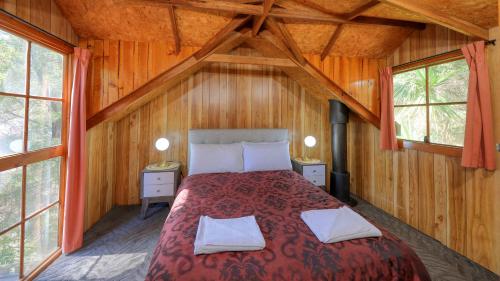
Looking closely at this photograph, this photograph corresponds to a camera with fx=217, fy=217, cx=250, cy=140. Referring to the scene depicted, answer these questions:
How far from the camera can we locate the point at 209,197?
1.91 metres

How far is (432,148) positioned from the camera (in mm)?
2346

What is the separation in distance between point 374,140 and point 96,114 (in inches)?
140

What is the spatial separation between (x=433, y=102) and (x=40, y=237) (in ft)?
13.2

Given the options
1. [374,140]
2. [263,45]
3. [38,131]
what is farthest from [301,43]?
[38,131]

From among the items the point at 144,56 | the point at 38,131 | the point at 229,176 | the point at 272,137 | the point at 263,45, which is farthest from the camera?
the point at 272,137

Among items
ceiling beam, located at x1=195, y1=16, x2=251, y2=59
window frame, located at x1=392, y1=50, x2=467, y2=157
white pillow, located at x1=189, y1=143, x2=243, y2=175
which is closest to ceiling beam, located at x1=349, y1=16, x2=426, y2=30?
window frame, located at x1=392, y1=50, x2=467, y2=157

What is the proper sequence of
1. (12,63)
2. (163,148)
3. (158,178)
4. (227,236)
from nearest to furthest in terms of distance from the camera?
1. (227,236)
2. (12,63)
3. (158,178)
4. (163,148)

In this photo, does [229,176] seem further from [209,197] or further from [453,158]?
[453,158]

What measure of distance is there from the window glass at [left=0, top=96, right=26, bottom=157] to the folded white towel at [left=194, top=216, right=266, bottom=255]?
1457 mm

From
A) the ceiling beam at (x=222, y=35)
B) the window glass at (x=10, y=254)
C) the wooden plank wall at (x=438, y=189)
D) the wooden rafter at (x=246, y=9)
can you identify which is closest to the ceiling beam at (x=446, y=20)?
the wooden plank wall at (x=438, y=189)

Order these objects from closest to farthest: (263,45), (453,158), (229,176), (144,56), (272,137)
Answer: (453,158), (144,56), (229,176), (263,45), (272,137)

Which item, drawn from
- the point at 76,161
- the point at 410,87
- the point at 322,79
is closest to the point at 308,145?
the point at 322,79

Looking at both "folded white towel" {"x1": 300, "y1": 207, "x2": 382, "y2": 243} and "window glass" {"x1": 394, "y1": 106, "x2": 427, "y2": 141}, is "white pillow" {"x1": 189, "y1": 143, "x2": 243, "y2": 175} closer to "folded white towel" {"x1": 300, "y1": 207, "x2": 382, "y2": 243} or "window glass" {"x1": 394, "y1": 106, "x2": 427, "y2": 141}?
"folded white towel" {"x1": 300, "y1": 207, "x2": 382, "y2": 243}

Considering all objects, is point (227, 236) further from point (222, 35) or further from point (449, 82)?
point (449, 82)
